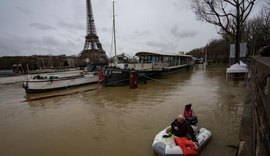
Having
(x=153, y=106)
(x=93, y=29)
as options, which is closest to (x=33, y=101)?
(x=153, y=106)

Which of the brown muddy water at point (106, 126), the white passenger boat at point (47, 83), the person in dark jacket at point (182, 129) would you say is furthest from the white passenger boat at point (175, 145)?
the white passenger boat at point (47, 83)

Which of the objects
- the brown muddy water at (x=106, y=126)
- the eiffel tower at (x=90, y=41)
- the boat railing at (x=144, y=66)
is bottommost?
the brown muddy water at (x=106, y=126)

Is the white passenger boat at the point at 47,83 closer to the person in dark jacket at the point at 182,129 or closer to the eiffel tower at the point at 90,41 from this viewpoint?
the person in dark jacket at the point at 182,129

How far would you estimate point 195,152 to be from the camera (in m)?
5.13

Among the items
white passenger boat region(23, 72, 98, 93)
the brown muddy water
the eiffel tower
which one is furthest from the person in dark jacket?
the eiffel tower

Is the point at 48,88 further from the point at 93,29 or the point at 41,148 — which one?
the point at 93,29

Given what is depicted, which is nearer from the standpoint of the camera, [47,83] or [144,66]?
[47,83]

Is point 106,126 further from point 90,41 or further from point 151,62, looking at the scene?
point 90,41

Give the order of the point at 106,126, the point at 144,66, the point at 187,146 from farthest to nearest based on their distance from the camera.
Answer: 1. the point at 144,66
2. the point at 106,126
3. the point at 187,146

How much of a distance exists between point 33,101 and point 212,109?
41.7 ft

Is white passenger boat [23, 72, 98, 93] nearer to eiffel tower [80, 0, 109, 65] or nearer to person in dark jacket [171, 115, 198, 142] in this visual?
person in dark jacket [171, 115, 198, 142]

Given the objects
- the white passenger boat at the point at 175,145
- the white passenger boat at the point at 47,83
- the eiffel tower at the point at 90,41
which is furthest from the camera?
the eiffel tower at the point at 90,41

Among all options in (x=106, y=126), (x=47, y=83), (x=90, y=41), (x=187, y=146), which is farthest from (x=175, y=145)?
(x=90, y=41)

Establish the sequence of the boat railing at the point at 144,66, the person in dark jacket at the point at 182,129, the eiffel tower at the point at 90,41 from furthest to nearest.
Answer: the eiffel tower at the point at 90,41 < the boat railing at the point at 144,66 < the person in dark jacket at the point at 182,129
